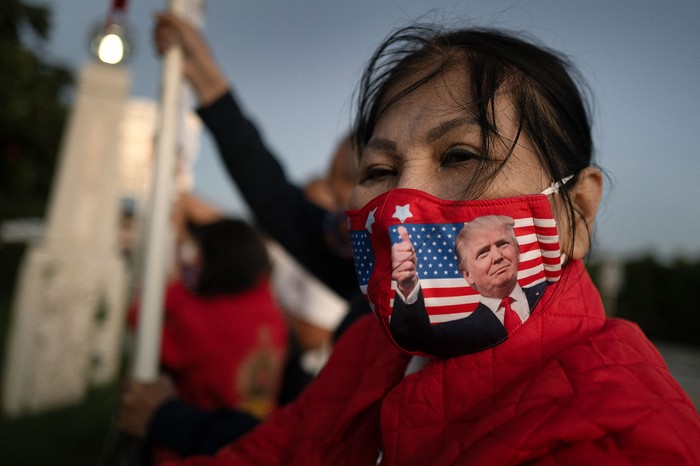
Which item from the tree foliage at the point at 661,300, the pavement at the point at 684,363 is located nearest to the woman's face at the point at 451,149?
the pavement at the point at 684,363

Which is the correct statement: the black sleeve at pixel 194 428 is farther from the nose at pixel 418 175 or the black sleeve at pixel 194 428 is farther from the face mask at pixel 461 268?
the nose at pixel 418 175

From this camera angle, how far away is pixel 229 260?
3740mm

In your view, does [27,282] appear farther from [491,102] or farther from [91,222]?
[491,102]

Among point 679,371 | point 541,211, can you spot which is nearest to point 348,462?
point 541,211

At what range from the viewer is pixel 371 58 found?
1.48 meters

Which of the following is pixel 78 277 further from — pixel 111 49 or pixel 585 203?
pixel 585 203

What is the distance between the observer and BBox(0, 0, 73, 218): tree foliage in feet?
43.8

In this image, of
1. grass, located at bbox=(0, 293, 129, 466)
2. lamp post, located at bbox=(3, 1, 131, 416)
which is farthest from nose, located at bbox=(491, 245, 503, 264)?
lamp post, located at bbox=(3, 1, 131, 416)

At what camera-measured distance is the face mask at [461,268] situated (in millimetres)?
1016

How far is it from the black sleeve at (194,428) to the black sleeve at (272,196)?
845 mm

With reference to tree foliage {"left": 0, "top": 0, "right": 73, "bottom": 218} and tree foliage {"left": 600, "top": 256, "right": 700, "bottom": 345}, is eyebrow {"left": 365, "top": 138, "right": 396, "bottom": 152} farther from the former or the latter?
tree foliage {"left": 600, "top": 256, "right": 700, "bottom": 345}

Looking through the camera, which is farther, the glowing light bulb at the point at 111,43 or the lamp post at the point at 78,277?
the lamp post at the point at 78,277

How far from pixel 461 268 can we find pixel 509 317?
13 centimetres

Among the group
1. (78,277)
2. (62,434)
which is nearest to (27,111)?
(78,277)
